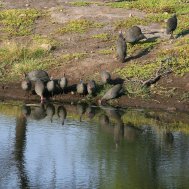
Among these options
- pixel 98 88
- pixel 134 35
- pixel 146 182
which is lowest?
pixel 146 182

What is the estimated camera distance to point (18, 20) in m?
33.1

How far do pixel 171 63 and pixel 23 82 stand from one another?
5480mm

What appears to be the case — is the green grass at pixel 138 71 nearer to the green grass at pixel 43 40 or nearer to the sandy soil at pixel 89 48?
the sandy soil at pixel 89 48

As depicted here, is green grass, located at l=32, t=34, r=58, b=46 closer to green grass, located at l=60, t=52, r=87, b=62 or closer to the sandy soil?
the sandy soil

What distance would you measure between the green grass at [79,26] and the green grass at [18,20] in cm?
156

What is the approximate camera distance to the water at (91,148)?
→ 17375mm

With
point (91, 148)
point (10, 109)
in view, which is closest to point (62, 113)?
point (10, 109)

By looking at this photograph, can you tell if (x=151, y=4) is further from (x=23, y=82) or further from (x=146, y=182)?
(x=146, y=182)

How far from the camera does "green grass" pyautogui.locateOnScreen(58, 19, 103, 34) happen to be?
104ft

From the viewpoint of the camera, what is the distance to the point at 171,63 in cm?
2728

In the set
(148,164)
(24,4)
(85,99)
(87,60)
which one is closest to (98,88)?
(85,99)

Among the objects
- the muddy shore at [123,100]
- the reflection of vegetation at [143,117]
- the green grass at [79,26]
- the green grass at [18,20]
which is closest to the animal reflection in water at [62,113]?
the reflection of vegetation at [143,117]

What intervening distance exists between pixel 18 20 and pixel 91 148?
14.2 meters

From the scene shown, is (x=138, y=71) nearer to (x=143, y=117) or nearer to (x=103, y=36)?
(x=143, y=117)
